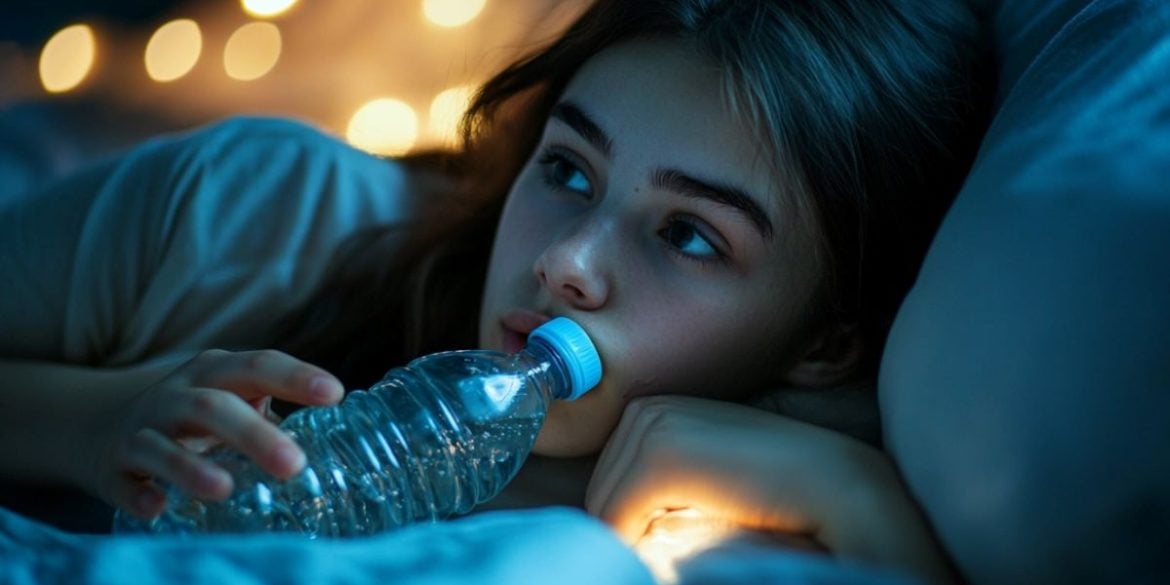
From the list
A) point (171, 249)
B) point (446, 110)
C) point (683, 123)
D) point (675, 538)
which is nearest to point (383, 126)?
point (446, 110)

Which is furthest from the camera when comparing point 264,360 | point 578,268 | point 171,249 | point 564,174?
point 171,249

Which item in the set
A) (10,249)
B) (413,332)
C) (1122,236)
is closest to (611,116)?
(413,332)

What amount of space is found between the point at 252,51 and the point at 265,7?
2.6 inches

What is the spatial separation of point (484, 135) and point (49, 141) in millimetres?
627

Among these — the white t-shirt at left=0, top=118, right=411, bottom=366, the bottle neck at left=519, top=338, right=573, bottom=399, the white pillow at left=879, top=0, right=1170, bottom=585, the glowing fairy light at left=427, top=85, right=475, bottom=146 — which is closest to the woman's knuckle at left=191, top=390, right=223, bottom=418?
the bottle neck at left=519, top=338, right=573, bottom=399

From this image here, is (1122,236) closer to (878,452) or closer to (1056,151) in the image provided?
(1056,151)

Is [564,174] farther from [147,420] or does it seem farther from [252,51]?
[252,51]

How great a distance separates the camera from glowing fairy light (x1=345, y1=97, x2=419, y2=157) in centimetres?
167

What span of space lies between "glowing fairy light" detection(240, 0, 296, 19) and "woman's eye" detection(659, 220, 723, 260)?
948 mm

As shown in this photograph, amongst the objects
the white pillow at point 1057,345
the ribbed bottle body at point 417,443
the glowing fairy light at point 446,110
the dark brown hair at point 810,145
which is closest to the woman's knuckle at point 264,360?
the ribbed bottle body at point 417,443

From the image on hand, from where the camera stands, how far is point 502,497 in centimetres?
100

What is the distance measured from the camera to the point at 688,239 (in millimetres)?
950

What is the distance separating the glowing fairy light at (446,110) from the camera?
156cm

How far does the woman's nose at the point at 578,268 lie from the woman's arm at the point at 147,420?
0.22 metres
